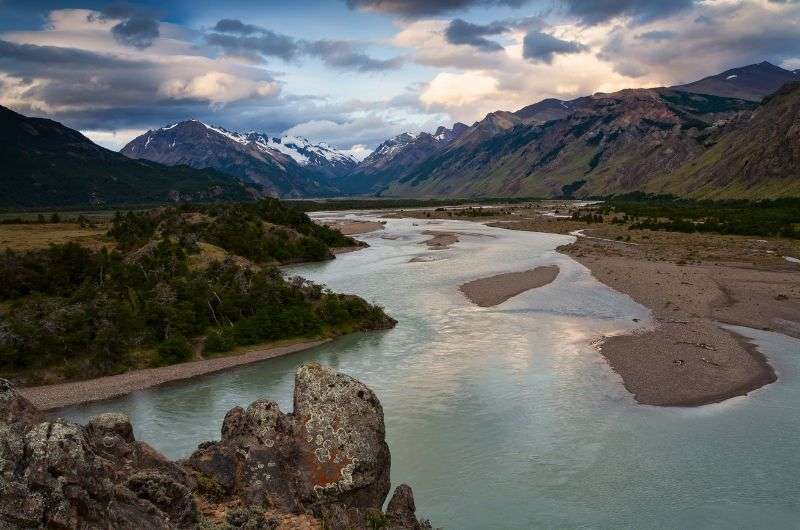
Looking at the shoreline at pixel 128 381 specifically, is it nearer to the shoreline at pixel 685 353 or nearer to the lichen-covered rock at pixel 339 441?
the lichen-covered rock at pixel 339 441

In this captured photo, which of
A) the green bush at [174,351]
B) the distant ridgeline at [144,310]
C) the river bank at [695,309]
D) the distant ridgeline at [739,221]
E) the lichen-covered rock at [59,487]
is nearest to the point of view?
the lichen-covered rock at [59,487]

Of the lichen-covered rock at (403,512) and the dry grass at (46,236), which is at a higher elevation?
the dry grass at (46,236)

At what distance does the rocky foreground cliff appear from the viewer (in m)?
14.4

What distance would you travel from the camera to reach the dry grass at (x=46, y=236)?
92125 millimetres

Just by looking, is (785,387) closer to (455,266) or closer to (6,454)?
(6,454)

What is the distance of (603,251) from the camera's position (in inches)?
4028

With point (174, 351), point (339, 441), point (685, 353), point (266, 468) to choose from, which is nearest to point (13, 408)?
point (266, 468)

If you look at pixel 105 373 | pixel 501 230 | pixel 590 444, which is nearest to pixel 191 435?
pixel 105 373

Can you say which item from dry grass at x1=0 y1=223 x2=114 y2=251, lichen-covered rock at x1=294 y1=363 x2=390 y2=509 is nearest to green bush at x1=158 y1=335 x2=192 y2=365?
lichen-covered rock at x1=294 y1=363 x2=390 y2=509

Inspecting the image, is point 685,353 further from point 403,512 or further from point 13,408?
point 13,408

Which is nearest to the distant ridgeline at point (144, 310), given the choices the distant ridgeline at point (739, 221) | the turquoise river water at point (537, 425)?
the turquoise river water at point (537, 425)

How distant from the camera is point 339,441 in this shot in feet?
60.2

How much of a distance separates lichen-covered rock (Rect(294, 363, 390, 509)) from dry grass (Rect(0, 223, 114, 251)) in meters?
68.8

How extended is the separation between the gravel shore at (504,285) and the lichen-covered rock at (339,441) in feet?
144
